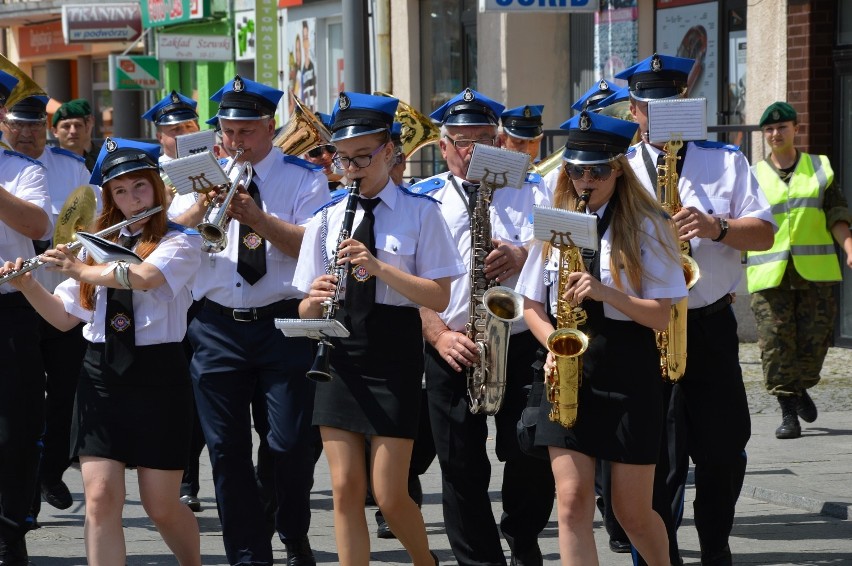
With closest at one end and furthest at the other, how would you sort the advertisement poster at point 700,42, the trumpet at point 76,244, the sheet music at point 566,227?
the sheet music at point 566,227 → the trumpet at point 76,244 → the advertisement poster at point 700,42

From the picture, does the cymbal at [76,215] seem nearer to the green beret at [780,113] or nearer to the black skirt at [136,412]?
the black skirt at [136,412]

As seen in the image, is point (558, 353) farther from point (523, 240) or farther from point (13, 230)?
point (13, 230)

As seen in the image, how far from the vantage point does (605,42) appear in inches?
674

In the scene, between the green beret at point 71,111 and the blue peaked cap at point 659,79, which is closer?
the blue peaked cap at point 659,79

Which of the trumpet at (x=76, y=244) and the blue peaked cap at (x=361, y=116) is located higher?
the blue peaked cap at (x=361, y=116)

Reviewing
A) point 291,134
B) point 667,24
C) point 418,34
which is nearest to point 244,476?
point 291,134

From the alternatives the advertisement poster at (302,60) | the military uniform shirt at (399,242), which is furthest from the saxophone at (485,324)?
the advertisement poster at (302,60)

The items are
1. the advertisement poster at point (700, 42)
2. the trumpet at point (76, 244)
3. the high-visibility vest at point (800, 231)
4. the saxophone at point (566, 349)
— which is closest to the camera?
the saxophone at point (566, 349)

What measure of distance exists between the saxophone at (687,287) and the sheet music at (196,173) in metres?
1.82

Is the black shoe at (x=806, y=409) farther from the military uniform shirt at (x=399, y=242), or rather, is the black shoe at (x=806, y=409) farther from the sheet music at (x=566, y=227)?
the sheet music at (x=566, y=227)

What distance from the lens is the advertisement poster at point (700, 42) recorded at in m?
15.6

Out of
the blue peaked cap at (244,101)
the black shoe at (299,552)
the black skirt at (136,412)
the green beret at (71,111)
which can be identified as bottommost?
the black shoe at (299,552)

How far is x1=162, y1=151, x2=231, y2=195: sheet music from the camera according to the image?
636cm

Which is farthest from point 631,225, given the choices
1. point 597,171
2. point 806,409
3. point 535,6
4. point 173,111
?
point 535,6
